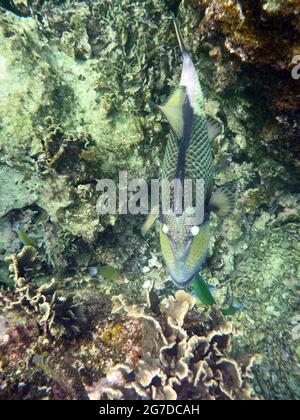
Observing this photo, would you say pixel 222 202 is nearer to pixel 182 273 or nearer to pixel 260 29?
pixel 182 273

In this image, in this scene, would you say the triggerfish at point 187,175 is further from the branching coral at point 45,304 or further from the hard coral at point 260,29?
the branching coral at point 45,304

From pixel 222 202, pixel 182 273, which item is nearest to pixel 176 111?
pixel 222 202

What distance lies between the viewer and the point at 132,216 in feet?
13.6

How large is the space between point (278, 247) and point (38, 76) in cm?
416

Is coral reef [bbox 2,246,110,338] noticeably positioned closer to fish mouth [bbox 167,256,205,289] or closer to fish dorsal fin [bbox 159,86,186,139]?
fish mouth [bbox 167,256,205,289]

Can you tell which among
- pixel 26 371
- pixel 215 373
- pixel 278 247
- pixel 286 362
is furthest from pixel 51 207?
pixel 286 362

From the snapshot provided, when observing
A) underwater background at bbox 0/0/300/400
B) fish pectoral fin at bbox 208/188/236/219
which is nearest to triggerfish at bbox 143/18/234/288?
fish pectoral fin at bbox 208/188/236/219

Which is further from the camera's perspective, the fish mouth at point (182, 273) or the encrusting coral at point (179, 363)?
the encrusting coral at point (179, 363)

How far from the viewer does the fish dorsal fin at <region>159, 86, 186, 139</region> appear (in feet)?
9.25

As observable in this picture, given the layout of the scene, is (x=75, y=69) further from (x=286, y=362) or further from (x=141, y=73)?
(x=286, y=362)

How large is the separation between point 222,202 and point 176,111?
95 centimetres

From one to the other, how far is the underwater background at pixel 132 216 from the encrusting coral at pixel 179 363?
0.05ft

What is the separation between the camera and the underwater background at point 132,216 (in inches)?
114

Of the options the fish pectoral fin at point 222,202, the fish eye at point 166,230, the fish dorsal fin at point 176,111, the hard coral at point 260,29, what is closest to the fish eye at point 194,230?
the fish eye at point 166,230
